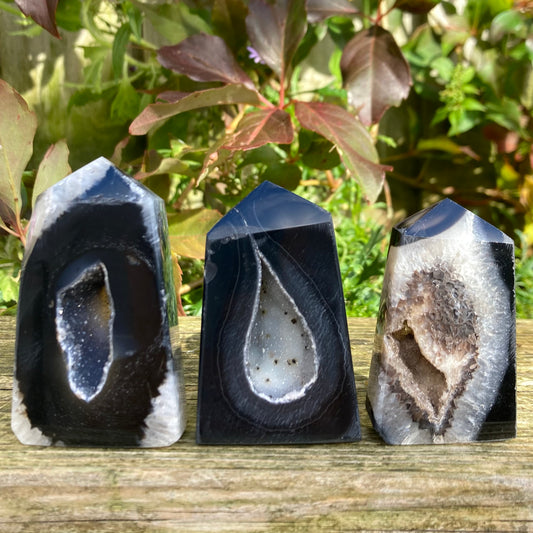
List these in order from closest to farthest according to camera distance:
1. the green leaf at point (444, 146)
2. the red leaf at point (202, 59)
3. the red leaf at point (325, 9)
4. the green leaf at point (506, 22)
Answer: the red leaf at point (202, 59) → the red leaf at point (325, 9) → the green leaf at point (506, 22) → the green leaf at point (444, 146)

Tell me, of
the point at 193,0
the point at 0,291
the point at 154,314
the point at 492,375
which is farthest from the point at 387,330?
the point at 193,0

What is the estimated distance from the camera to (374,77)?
38.4 inches

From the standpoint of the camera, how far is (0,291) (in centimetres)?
96

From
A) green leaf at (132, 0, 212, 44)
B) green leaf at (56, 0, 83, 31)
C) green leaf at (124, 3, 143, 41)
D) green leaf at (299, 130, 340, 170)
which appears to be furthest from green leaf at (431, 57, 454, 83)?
green leaf at (56, 0, 83, 31)

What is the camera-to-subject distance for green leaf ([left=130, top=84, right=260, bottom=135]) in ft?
2.51

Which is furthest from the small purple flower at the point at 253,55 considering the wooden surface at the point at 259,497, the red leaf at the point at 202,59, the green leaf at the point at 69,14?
the wooden surface at the point at 259,497

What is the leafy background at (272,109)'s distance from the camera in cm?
83

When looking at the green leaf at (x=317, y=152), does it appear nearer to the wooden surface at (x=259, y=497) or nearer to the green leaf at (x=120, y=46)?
the green leaf at (x=120, y=46)

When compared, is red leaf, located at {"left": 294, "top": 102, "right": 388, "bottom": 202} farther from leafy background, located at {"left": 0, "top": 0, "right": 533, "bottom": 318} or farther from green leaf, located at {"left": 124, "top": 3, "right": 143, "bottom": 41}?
green leaf, located at {"left": 124, "top": 3, "right": 143, "bottom": 41}

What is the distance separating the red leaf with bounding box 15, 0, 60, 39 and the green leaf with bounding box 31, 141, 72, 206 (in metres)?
0.17

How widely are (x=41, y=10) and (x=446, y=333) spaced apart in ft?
2.27

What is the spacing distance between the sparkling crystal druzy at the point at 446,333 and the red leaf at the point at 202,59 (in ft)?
1.63

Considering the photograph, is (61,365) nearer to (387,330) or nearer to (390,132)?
(387,330)

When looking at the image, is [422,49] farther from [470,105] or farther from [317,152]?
[317,152]
